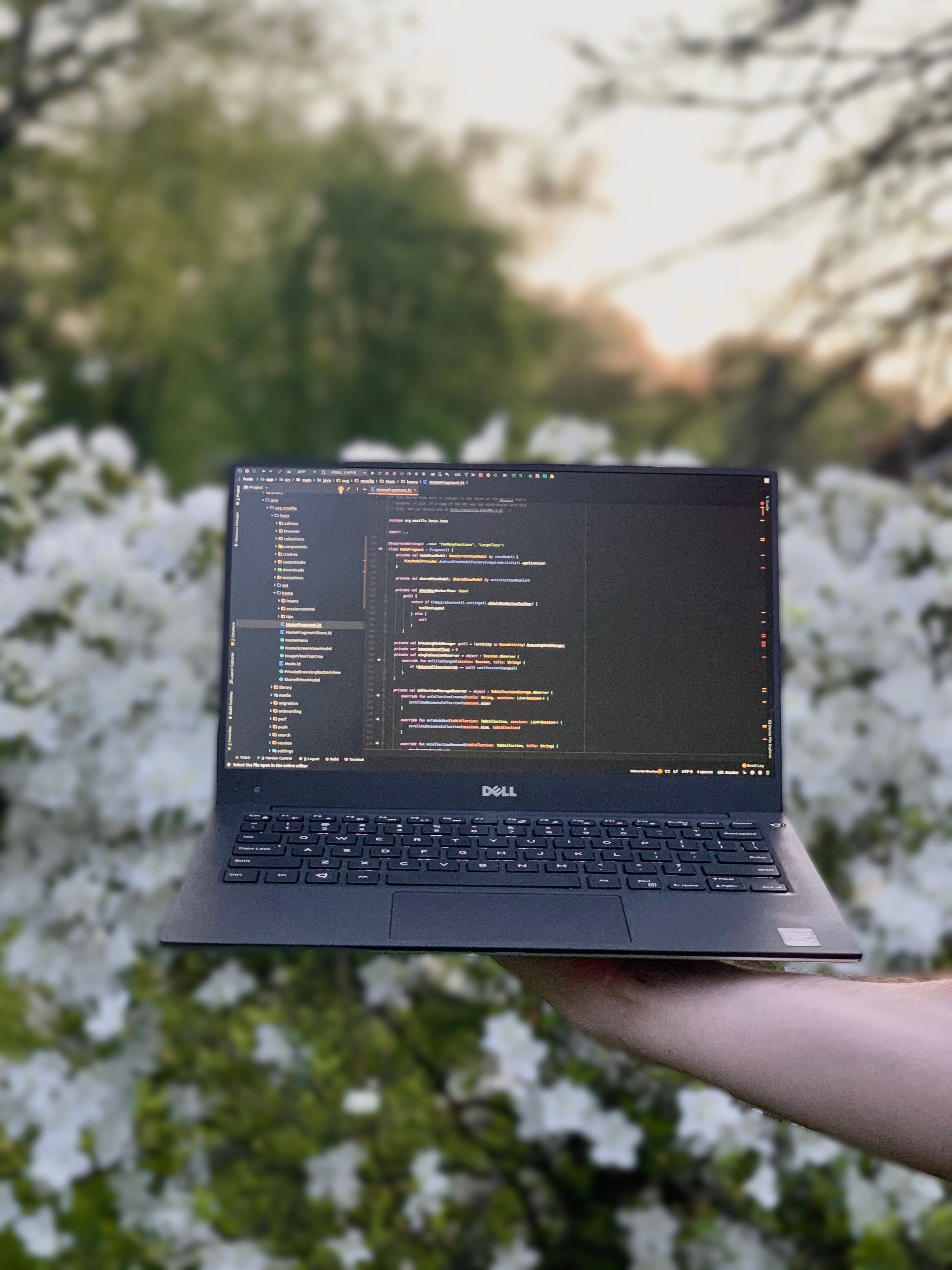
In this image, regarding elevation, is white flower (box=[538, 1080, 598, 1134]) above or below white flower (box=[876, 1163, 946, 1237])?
above

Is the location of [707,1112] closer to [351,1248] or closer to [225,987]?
[351,1248]

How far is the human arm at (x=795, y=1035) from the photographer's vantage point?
841 mm

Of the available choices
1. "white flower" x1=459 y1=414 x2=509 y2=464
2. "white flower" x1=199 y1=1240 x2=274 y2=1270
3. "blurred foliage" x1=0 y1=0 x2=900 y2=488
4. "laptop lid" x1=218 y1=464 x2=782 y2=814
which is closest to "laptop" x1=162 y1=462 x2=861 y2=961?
"laptop lid" x1=218 y1=464 x2=782 y2=814

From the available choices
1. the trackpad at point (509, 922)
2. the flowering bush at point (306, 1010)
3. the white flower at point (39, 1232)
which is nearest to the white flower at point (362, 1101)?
the flowering bush at point (306, 1010)

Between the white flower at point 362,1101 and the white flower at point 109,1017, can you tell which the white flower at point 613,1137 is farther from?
the white flower at point 109,1017

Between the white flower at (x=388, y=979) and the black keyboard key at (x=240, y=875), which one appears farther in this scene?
the white flower at (x=388, y=979)

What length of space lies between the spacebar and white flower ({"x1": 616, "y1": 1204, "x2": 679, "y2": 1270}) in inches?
→ 34.5

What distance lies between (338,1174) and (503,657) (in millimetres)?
835

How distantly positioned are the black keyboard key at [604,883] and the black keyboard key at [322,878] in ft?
0.85

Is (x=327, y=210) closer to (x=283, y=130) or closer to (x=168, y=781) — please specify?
(x=283, y=130)

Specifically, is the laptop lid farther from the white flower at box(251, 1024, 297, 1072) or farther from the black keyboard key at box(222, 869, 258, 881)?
the white flower at box(251, 1024, 297, 1072)

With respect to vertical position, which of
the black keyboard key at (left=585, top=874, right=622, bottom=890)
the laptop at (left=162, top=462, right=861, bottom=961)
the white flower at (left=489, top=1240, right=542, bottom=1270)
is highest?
the laptop at (left=162, top=462, right=861, bottom=961)

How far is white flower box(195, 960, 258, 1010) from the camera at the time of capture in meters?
1.51

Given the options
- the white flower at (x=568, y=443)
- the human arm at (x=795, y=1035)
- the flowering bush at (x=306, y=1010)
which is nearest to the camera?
the human arm at (x=795, y=1035)
